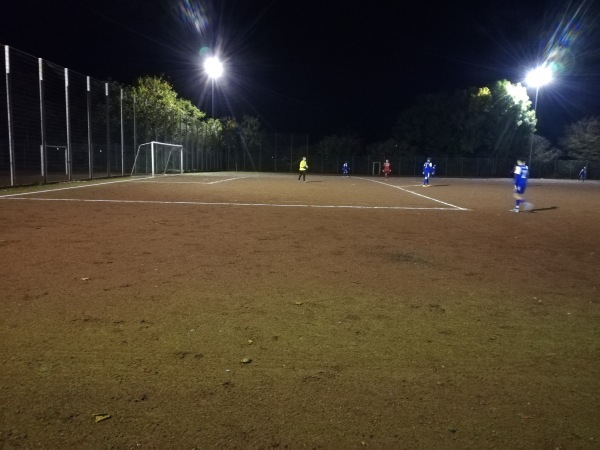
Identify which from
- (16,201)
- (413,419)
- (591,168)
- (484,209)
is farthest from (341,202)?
(591,168)

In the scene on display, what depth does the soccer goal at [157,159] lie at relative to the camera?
120ft

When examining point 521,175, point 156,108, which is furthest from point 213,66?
point 521,175

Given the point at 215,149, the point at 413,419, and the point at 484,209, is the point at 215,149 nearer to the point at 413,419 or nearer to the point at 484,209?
the point at 484,209

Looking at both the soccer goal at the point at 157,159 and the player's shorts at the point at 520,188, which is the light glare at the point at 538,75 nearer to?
the soccer goal at the point at 157,159

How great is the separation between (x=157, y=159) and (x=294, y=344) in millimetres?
38021

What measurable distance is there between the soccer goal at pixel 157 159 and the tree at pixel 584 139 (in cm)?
4945

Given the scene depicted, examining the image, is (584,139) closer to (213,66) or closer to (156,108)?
(213,66)

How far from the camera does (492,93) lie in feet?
198

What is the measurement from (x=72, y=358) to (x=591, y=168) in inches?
2740

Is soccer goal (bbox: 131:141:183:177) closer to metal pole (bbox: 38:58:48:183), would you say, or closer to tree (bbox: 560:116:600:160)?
metal pole (bbox: 38:58:48:183)

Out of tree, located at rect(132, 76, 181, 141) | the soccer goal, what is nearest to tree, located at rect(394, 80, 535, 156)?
the soccer goal

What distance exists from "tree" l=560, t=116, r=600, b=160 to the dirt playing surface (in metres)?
62.2

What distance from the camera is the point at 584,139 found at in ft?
203

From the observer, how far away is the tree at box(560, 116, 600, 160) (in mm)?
61281
